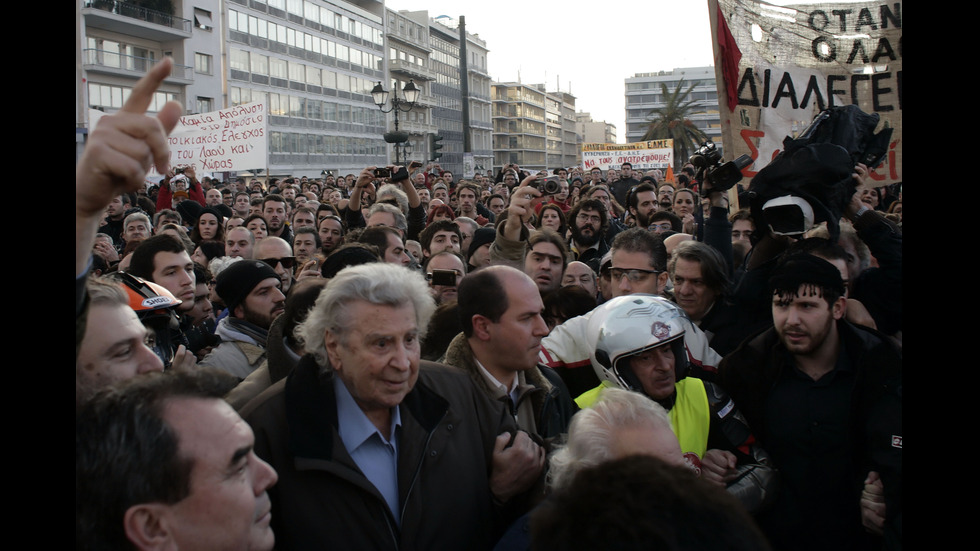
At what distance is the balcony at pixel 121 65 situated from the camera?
3794cm

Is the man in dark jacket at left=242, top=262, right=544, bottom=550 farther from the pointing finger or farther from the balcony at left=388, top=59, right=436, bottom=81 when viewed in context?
A: the balcony at left=388, top=59, right=436, bottom=81

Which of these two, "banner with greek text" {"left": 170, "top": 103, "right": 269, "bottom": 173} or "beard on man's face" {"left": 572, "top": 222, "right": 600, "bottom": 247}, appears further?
"banner with greek text" {"left": 170, "top": 103, "right": 269, "bottom": 173}

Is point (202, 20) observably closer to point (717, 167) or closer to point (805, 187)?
point (717, 167)

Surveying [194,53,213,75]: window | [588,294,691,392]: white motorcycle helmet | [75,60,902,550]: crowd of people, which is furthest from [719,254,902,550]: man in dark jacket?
[194,53,213,75]: window

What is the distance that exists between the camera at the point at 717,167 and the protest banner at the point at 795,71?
4.91 ft

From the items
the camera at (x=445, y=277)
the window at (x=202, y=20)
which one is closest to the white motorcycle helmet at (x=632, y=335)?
the camera at (x=445, y=277)

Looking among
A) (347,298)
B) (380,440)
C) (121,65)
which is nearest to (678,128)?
(121,65)

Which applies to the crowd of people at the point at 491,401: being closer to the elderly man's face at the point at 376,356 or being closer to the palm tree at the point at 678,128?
the elderly man's face at the point at 376,356

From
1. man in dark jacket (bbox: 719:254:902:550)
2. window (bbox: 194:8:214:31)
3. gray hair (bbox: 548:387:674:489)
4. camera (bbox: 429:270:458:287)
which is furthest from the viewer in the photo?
window (bbox: 194:8:214:31)

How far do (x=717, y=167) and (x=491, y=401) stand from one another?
2.19 metres

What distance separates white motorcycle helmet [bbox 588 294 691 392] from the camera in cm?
283

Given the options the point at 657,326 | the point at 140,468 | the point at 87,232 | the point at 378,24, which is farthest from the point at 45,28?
the point at 378,24

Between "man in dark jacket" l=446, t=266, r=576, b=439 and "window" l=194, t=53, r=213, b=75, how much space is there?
46759 millimetres

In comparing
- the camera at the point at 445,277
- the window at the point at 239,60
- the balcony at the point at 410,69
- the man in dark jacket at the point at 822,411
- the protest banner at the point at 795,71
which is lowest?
the man in dark jacket at the point at 822,411
